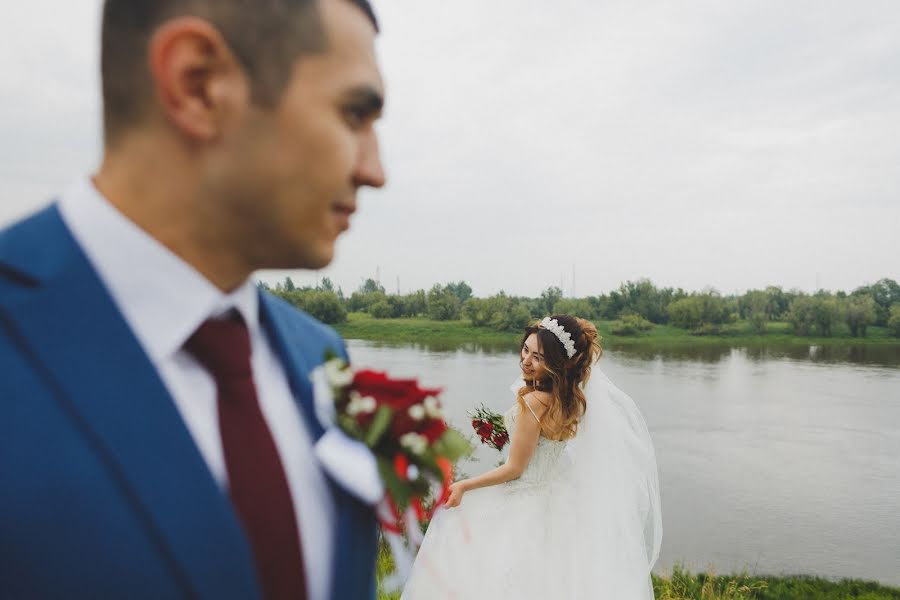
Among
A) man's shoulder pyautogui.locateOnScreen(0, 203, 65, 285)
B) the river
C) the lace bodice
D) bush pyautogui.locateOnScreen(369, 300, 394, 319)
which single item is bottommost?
the river

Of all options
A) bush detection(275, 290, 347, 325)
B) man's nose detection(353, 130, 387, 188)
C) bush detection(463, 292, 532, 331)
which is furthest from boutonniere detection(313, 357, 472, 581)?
bush detection(463, 292, 532, 331)

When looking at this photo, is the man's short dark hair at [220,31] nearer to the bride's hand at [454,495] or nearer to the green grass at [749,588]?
the bride's hand at [454,495]

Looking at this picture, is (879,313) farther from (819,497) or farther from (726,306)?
(819,497)

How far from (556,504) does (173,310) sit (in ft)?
12.9

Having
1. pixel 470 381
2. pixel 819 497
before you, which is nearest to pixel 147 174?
pixel 819 497

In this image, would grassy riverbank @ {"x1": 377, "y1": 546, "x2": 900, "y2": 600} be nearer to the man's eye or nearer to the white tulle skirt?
the white tulle skirt

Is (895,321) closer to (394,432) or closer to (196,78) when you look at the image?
(394,432)

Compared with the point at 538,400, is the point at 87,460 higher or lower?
higher

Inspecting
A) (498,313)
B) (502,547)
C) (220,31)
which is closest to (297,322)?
(220,31)

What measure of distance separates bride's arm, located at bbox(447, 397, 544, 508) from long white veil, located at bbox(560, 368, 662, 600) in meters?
0.38

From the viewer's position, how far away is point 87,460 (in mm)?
779

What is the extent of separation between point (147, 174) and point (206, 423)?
15.5 inches

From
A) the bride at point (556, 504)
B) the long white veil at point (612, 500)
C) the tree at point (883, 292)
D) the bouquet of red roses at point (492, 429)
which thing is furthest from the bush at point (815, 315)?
the bouquet of red roses at point (492, 429)

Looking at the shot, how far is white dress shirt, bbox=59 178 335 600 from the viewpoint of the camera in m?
0.91
